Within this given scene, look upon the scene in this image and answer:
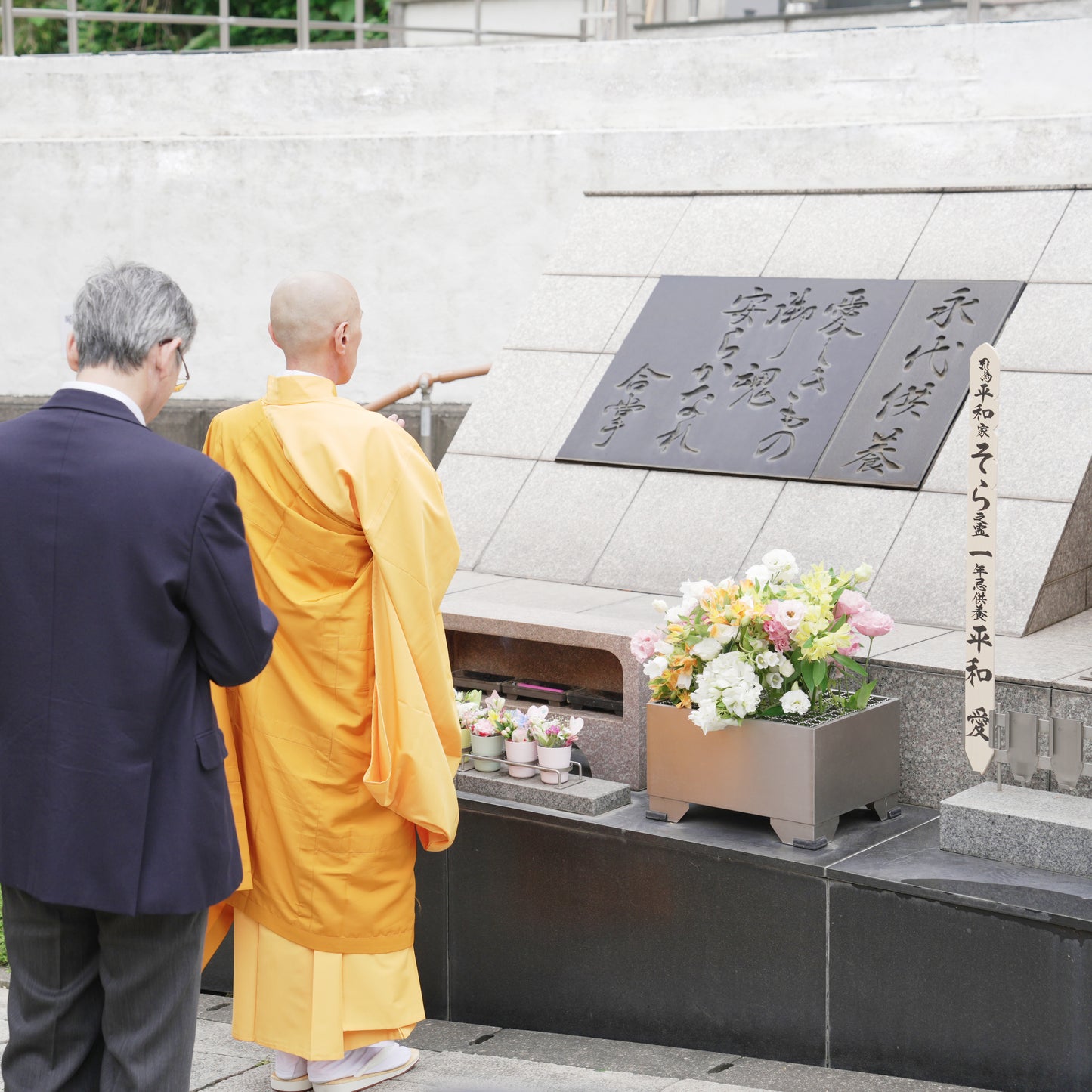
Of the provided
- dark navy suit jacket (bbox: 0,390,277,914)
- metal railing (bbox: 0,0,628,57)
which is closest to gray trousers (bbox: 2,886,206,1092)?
dark navy suit jacket (bbox: 0,390,277,914)

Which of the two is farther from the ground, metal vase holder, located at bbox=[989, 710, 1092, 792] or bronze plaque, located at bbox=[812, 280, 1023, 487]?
bronze plaque, located at bbox=[812, 280, 1023, 487]

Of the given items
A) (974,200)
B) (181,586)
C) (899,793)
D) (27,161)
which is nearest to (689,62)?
(974,200)

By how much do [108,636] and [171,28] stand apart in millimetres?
14954

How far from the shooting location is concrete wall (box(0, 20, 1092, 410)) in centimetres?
759

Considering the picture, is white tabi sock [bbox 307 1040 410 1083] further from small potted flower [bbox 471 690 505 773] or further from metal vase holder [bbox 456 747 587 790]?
small potted flower [bbox 471 690 505 773]

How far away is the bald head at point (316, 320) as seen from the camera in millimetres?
3268

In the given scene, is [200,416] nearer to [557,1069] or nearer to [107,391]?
[557,1069]

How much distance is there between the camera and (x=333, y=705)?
128 inches

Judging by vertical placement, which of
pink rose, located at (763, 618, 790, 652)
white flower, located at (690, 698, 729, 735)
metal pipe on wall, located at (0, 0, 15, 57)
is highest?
metal pipe on wall, located at (0, 0, 15, 57)

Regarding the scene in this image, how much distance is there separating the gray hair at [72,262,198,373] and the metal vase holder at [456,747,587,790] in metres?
1.88

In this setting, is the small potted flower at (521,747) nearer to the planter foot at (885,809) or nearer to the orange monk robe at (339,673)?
the orange monk robe at (339,673)

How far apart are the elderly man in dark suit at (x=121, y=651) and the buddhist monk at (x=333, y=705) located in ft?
2.38

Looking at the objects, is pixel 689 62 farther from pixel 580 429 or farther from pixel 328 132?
pixel 580 429

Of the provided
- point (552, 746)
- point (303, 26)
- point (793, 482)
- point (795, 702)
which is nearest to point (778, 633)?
point (795, 702)
